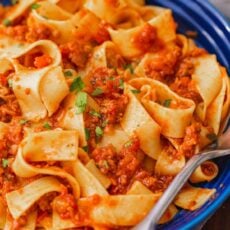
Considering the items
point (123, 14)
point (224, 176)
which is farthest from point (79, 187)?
point (123, 14)

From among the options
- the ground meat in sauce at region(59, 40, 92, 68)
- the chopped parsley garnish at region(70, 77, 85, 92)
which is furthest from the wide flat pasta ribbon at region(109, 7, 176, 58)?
the chopped parsley garnish at region(70, 77, 85, 92)

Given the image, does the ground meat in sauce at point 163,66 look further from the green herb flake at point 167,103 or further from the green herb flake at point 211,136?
the green herb flake at point 211,136

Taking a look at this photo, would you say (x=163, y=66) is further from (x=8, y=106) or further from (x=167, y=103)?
(x=8, y=106)

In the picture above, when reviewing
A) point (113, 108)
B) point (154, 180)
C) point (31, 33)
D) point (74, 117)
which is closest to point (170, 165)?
point (154, 180)

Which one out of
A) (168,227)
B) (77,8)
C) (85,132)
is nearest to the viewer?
(168,227)

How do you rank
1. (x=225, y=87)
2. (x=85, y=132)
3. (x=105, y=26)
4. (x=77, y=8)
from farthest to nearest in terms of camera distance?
(x=77, y=8)
(x=105, y=26)
(x=225, y=87)
(x=85, y=132)

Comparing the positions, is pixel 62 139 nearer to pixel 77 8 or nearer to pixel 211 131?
pixel 211 131

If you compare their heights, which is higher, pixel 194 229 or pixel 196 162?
pixel 196 162
